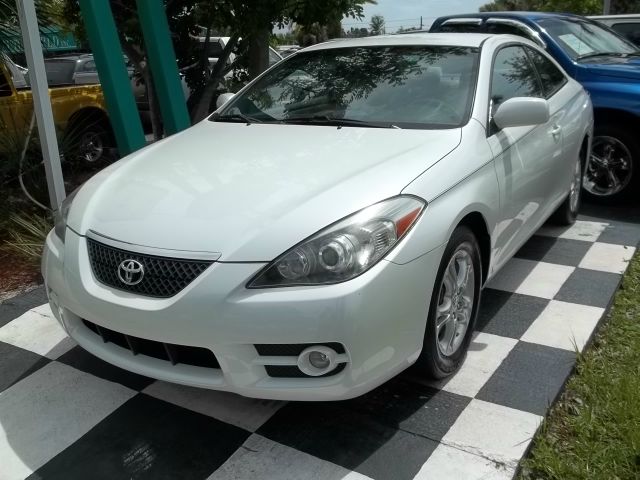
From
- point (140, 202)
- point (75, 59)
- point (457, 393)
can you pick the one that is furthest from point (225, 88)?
point (457, 393)

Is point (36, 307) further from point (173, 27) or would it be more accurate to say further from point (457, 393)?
point (173, 27)

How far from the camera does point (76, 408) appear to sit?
2.70 m

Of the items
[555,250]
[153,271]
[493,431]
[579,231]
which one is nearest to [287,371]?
[153,271]

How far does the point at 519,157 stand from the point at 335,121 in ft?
3.15

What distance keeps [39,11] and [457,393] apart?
430 centimetres

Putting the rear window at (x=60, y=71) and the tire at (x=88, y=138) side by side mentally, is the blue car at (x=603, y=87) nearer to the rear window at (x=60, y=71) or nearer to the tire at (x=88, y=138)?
the tire at (x=88, y=138)

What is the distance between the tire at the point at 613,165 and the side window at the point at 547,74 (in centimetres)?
85

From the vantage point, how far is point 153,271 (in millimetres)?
2242

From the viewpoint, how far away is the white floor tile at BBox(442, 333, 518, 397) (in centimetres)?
272

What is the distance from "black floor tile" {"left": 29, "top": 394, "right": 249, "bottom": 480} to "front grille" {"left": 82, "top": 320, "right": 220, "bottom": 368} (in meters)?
0.35

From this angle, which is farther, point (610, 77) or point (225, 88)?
point (225, 88)

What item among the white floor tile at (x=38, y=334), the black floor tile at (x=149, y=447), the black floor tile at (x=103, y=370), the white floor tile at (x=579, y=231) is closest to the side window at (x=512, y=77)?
the white floor tile at (x=579, y=231)

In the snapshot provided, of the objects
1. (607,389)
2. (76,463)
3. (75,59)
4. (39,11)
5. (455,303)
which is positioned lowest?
(607,389)

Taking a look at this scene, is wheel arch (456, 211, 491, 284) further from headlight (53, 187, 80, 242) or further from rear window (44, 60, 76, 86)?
rear window (44, 60, 76, 86)
